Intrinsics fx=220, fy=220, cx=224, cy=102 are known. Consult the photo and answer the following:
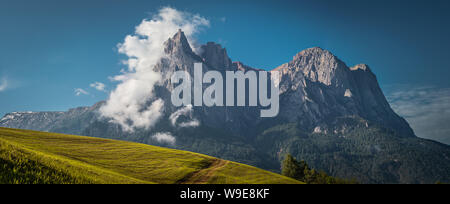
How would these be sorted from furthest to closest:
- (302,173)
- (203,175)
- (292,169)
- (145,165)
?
(302,173)
(292,169)
(203,175)
(145,165)

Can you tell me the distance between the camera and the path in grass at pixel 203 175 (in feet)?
126

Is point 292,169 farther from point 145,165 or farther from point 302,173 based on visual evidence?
point 145,165

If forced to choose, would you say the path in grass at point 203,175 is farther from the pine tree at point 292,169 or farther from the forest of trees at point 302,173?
the forest of trees at point 302,173

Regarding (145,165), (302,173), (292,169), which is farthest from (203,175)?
(302,173)

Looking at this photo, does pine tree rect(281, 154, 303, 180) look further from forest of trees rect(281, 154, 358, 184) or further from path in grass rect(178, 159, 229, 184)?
path in grass rect(178, 159, 229, 184)

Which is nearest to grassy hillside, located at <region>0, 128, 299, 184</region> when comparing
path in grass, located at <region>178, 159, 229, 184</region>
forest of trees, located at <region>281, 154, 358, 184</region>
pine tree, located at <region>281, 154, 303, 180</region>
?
path in grass, located at <region>178, 159, 229, 184</region>

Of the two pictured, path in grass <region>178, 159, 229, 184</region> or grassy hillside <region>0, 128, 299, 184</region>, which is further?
path in grass <region>178, 159, 229, 184</region>

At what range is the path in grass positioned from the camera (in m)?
38.3

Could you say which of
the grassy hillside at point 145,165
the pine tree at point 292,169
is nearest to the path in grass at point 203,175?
the grassy hillside at point 145,165

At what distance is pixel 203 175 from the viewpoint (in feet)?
141

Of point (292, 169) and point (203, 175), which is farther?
point (292, 169)

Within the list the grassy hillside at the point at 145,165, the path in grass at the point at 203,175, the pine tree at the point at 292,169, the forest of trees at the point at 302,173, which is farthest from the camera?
the pine tree at the point at 292,169
